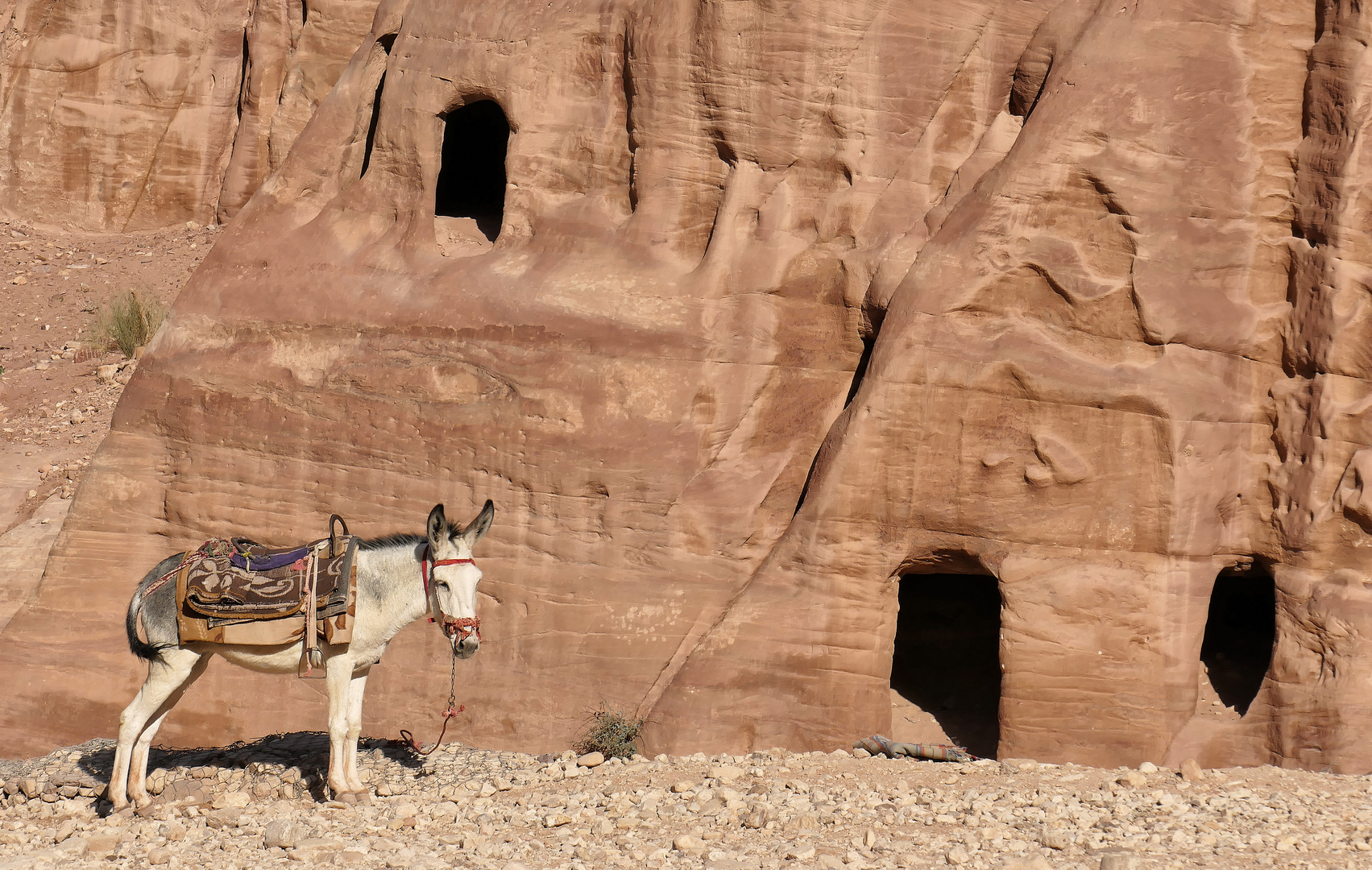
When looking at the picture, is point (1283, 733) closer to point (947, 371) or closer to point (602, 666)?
point (947, 371)

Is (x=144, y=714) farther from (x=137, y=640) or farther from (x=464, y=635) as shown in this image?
(x=464, y=635)

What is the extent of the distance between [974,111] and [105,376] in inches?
478

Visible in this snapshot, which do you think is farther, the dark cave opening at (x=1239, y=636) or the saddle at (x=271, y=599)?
the dark cave opening at (x=1239, y=636)

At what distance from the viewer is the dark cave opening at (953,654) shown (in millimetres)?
9898

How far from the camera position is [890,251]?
936 cm

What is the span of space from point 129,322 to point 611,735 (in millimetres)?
11279

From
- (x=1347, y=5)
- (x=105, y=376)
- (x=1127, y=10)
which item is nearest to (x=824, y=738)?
(x=1127, y=10)

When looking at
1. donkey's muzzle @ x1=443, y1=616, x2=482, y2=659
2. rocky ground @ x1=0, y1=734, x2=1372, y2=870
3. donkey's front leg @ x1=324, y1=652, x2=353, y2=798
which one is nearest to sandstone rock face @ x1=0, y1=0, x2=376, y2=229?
rocky ground @ x1=0, y1=734, x2=1372, y2=870

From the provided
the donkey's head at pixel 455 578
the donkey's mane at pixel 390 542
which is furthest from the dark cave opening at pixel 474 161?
the donkey's head at pixel 455 578

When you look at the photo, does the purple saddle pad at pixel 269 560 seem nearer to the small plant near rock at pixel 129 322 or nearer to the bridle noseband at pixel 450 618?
the bridle noseband at pixel 450 618

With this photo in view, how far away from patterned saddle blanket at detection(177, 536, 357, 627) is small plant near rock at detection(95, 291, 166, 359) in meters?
10.4

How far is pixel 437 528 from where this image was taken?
740 cm

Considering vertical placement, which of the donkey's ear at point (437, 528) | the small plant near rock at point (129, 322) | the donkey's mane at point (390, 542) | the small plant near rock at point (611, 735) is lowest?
the small plant near rock at point (611, 735)

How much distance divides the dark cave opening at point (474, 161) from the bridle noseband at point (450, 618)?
5745 millimetres
